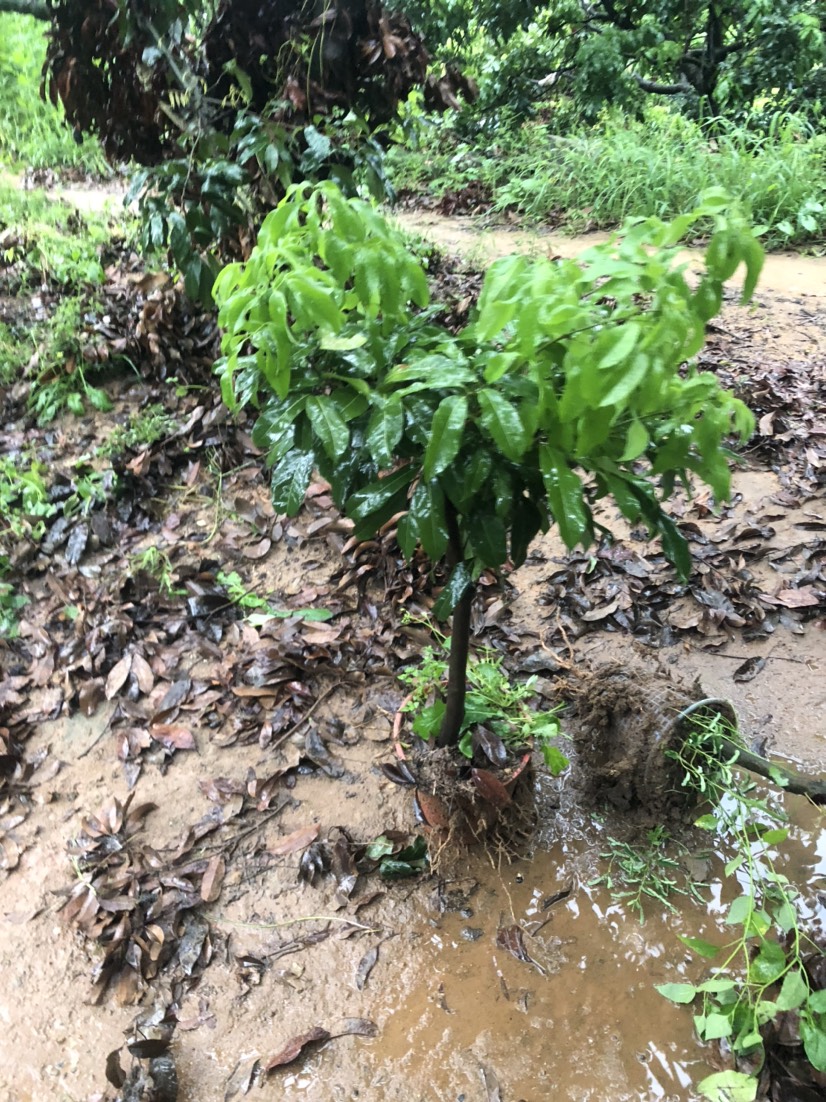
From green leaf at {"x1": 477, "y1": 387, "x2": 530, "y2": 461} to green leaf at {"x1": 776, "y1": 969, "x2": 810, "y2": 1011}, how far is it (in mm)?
1445

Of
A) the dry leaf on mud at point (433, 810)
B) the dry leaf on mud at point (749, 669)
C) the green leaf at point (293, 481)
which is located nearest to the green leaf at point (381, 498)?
the green leaf at point (293, 481)

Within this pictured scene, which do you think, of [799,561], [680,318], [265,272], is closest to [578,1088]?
[680,318]

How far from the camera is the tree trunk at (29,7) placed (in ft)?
9.81

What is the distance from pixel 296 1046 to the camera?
1.94m

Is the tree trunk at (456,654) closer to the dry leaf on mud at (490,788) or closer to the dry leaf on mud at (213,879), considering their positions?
the dry leaf on mud at (490,788)

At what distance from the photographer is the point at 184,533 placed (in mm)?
3611

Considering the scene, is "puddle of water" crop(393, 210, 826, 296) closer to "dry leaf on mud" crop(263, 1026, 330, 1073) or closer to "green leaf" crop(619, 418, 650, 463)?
"green leaf" crop(619, 418, 650, 463)

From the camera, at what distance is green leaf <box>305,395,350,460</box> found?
4.97ft

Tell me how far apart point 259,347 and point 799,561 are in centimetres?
292

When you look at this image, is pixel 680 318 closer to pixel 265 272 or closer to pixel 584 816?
pixel 265 272

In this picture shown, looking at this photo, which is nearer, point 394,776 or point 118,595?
point 394,776

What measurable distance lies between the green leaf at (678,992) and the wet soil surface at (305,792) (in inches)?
3.5

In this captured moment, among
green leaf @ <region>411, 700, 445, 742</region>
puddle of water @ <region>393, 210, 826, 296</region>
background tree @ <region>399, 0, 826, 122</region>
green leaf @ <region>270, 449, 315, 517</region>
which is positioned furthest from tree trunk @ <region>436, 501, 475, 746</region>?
background tree @ <region>399, 0, 826, 122</region>

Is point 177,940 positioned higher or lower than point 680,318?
lower
